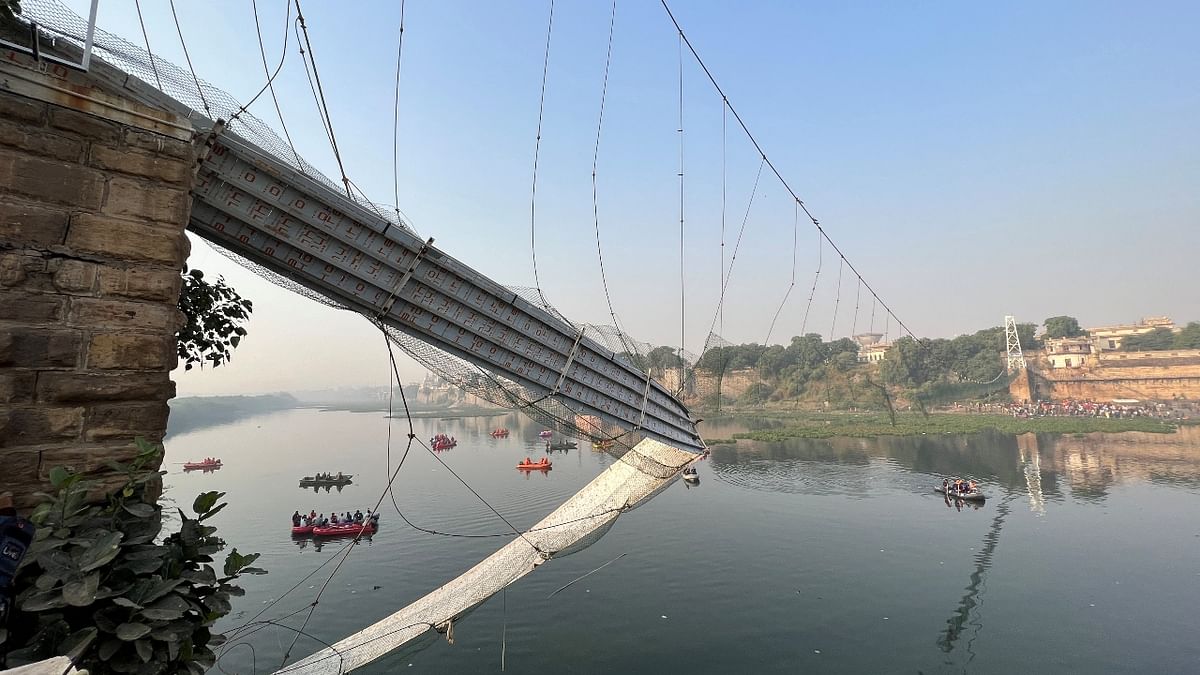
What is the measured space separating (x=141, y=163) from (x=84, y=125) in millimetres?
330

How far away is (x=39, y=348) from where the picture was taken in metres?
3.09

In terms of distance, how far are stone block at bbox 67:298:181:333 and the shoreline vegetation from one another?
5379 centimetres

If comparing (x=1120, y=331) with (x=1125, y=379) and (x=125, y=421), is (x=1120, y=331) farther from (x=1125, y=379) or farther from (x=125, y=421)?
(x=125, y=421)

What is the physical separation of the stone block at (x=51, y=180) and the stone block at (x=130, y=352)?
882mm

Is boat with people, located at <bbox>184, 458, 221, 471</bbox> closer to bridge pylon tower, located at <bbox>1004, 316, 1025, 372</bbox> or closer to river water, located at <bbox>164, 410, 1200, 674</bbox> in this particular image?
river water, located at <bbox>164, 410, 1200, 674</bbox>

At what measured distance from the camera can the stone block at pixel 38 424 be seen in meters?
2.96

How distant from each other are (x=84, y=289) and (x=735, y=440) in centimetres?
5400

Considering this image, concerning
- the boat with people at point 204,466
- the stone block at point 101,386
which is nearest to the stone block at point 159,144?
the stone block at point 101,386

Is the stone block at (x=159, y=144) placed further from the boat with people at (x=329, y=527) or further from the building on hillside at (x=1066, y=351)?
the building on hillside at (x=1066, y=351)

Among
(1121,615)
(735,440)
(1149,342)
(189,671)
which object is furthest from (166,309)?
(1149,342)

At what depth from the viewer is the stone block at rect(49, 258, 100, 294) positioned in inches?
125

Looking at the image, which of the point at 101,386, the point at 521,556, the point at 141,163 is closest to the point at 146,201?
the point at 141,163

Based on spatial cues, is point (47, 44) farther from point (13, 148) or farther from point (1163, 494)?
point (1163, 494)

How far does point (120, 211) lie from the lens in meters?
3.41
